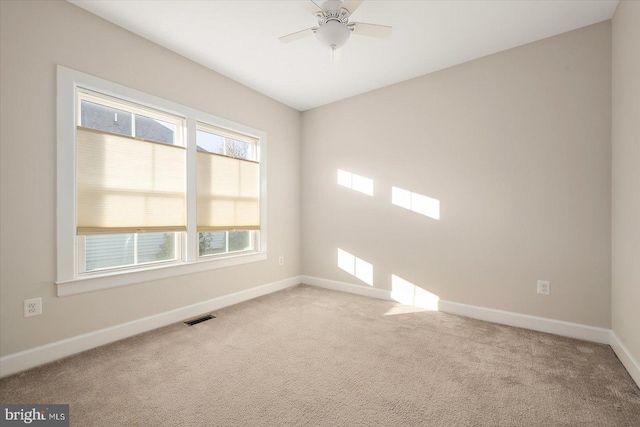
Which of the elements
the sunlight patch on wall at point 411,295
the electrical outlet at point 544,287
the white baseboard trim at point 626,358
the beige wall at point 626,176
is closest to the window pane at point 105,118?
the sunlight patch on wall at point 411,295

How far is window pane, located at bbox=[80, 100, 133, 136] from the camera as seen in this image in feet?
8.32

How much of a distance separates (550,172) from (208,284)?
372 centimetres

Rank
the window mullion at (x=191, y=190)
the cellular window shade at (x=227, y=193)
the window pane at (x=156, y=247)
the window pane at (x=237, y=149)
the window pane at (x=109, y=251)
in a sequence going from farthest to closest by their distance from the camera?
the window pane at (x=237, y=149)
the cellular window shade at (x=227, y=193)
the window mullion at (x=191, y=190)
the window pane at (x=156, y=247)
the window pane at (x=109, y=251)

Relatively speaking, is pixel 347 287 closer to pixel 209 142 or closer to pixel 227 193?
pixel 227 193

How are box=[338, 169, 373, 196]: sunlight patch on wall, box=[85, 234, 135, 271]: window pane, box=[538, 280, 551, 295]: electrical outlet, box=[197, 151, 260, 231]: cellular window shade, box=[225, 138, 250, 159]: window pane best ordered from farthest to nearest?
box=[338, 169, 373, 196]: sunlight patch on wall, box=[225, 138, 250, 159]: window pane, box=[197, 151, 260, 231]: cellular window shade, box=[538, 280, 551, 295]: electrical outlet, box=[85, 234, 135, 271]: window pane

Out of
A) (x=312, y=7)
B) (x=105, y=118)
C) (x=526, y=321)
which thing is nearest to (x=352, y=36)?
(x=312, y=7)

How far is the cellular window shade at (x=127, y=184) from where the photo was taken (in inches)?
96.4

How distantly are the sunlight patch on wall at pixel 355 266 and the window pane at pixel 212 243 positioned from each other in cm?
164

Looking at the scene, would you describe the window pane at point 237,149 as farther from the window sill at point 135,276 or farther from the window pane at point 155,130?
the window sill at point 135,276

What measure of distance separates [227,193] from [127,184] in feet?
3.70

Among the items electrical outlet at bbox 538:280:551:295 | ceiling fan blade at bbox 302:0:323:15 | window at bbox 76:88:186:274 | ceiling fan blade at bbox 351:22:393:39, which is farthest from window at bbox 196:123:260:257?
electrical outlet at bbox 538:280:551:295

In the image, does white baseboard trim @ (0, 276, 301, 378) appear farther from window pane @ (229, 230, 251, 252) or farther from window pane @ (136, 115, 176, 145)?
window pane @ (136, 115, 176, 145)

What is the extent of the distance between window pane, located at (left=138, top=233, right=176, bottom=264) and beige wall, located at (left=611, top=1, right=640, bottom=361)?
12.8 feet

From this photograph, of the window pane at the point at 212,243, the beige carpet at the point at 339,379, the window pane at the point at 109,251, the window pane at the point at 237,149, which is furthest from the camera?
the window pane at the point at 237,149
